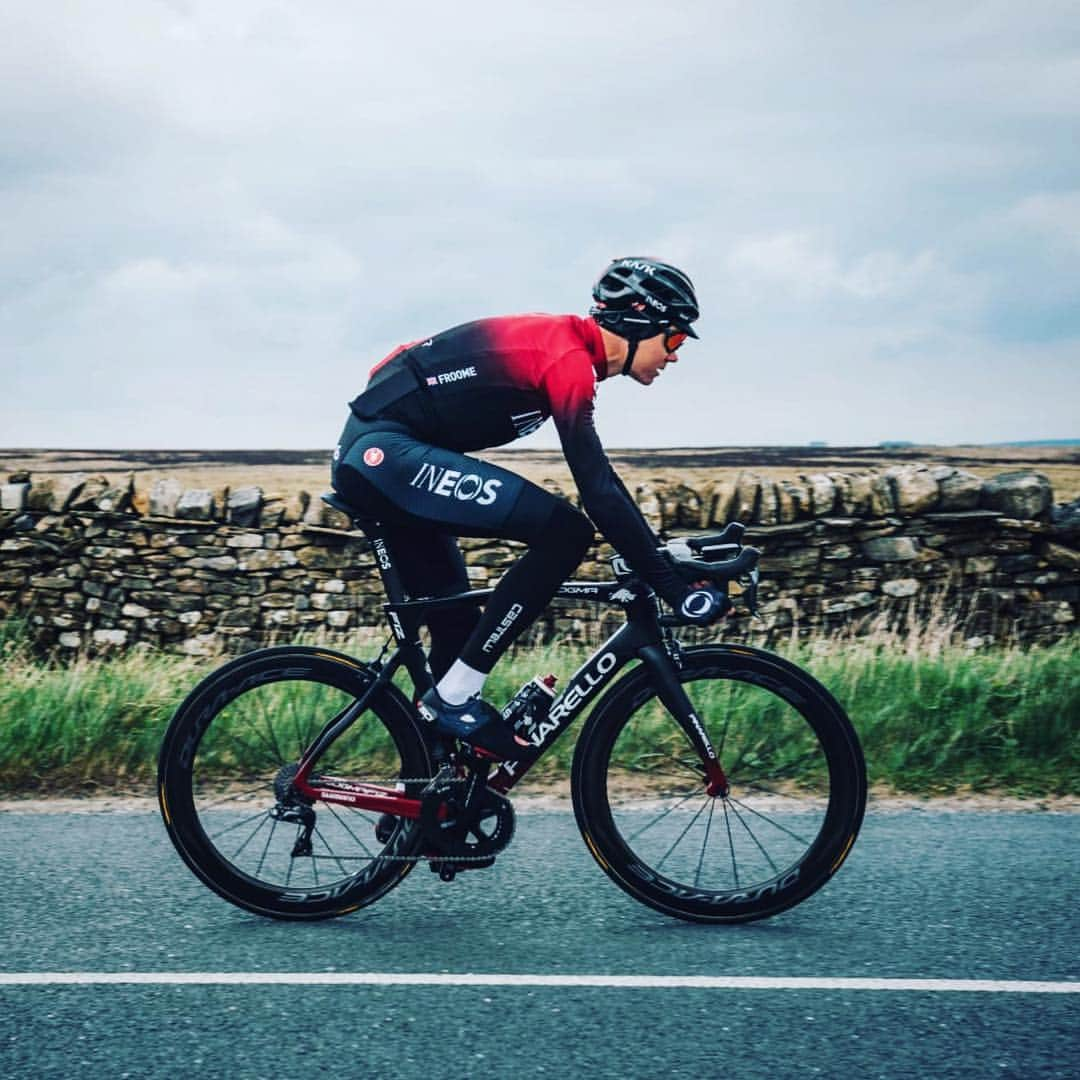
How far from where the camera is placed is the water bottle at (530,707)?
4.08m

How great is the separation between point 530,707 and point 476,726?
7.8 inches

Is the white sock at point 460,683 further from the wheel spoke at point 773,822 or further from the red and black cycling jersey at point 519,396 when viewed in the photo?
the wheel spoke at point 773,822

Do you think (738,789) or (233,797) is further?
(738,789)

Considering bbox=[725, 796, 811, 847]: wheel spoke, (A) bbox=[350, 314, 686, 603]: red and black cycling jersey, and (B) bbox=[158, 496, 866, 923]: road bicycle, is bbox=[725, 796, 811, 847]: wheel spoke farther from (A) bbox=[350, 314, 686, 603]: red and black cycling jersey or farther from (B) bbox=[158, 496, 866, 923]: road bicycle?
(A) bbox=[350, 314, 686, 603]: red and black cycling jersey

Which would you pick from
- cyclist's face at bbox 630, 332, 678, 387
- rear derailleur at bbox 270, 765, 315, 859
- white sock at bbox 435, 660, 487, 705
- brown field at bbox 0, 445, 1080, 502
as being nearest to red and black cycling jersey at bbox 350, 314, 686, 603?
cyclist's face at bbox 630, 332, 678, 387

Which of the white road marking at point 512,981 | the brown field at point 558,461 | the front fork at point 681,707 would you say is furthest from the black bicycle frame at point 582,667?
the brown field at point 558,461

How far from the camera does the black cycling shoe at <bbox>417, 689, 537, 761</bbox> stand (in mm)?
4008

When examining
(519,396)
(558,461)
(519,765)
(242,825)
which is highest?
(558,461)

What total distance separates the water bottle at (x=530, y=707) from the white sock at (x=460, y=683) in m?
0.15

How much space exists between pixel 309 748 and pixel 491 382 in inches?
54.2

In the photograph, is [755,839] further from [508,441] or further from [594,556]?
[594,556]

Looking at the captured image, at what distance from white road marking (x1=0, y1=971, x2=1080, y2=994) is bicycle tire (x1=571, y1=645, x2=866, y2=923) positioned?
0.50 m

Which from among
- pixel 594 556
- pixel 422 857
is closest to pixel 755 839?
pixel 422 857

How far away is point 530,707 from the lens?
4.09 meters
